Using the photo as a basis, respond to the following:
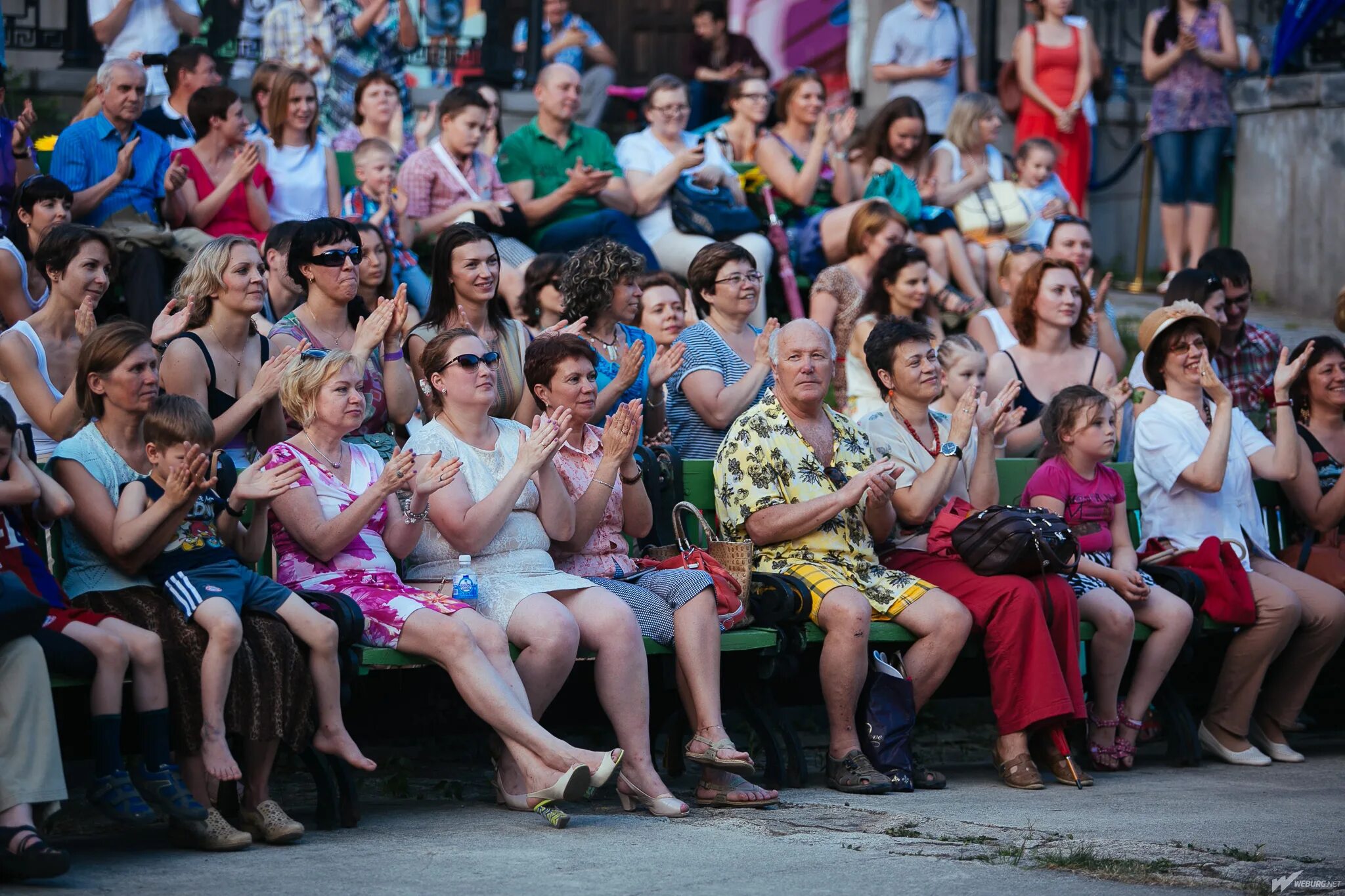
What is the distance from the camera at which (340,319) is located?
6.87 meters

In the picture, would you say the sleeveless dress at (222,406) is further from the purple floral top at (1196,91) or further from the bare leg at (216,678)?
the purple floral top at (1196,91)

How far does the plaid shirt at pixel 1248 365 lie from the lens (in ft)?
28.7

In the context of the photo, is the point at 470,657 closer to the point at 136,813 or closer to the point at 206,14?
the point at 136,813

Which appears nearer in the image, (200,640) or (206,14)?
(200,640)

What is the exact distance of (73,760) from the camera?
566cm

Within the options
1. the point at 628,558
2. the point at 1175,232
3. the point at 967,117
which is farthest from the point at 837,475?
the point at 1175,232

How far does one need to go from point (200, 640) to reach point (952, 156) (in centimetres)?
705

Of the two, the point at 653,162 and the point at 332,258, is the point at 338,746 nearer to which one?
the point at 332,258

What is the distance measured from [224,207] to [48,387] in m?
2.50

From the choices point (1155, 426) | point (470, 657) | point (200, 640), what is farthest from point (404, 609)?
point (1155, 426)

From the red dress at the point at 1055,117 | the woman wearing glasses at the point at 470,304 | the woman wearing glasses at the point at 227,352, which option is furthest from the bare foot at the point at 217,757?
the red dress at the point at 1055,117

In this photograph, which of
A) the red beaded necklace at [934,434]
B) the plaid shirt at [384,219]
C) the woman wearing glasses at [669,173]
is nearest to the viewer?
the red beaded necklace at [934,434]

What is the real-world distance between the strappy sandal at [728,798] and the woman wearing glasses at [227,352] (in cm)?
194

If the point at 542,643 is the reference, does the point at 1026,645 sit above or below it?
below
